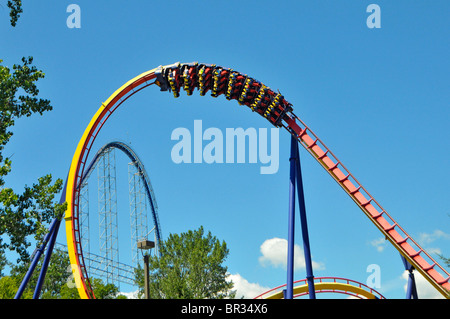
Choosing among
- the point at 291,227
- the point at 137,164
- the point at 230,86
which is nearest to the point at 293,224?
the point at 291,227

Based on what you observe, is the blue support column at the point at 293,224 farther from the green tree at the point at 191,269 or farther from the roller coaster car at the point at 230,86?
the green tree at the point at 191,269

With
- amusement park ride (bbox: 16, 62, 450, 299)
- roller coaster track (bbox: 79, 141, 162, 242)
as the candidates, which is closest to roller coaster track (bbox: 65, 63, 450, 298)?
amusement park ride (bbox: 16, 62, 450, 299)

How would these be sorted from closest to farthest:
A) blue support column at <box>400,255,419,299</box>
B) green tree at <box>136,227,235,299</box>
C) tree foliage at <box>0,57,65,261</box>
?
tree foliage at <box>0,57,65,261</box>
blue support column at <box>400,255,419,299</box>
green tree at <box>136,227,235,299</box>

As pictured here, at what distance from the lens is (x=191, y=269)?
20.8 meters

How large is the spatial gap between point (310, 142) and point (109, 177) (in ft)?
49.6

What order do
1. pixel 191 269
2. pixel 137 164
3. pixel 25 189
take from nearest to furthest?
1. pixel 25 189
2. pixel 191 269
3. pixel 137 164

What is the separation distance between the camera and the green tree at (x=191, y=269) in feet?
67.5

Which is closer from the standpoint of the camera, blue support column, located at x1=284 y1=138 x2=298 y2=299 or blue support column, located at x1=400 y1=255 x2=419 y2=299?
blue support column, located at x1=284 y1=138 x2=298 y2=299

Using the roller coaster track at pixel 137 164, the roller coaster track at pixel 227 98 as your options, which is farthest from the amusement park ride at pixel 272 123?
the roller coaster track at pixel 137 164

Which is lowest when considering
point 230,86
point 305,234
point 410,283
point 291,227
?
point 410,283

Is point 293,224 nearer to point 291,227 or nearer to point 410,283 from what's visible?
point 291,227

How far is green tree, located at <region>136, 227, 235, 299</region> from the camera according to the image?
2056 centimetres

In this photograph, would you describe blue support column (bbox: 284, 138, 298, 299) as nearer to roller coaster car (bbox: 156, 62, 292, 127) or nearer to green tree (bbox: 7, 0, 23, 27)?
roller coaster car (bbox: 156, 62, 292, 127)
